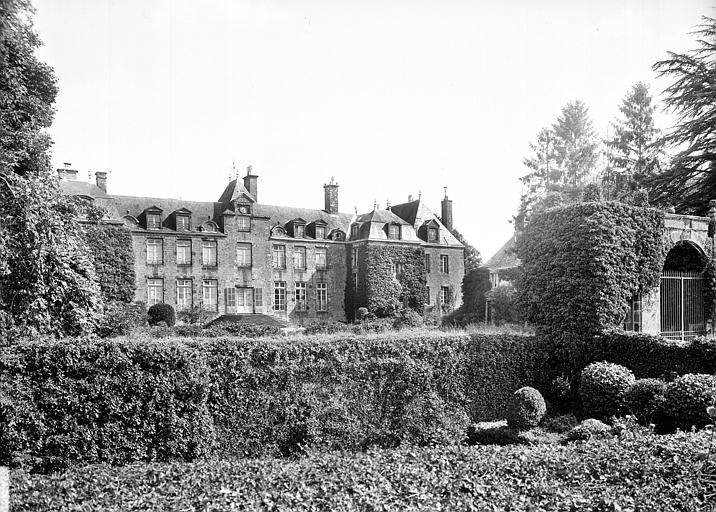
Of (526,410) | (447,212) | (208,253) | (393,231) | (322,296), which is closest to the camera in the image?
(526,410)

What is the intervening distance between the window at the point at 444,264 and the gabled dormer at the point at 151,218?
17.5 meters

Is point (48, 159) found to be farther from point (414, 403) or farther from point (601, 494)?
point (601, 494)

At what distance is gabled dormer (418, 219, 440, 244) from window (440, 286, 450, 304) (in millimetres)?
3052

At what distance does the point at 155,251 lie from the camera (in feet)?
103

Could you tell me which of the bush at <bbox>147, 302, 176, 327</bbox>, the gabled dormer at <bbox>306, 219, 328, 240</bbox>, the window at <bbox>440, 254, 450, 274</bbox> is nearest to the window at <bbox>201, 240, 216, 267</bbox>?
the bush at <bbox>147, 302, 176, 327</bbox>

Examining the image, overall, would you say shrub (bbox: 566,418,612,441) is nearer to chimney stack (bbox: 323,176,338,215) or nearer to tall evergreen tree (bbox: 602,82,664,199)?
tall evergreen tree (bbox: 602,82,664,199)

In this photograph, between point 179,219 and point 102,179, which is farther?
point 179,219

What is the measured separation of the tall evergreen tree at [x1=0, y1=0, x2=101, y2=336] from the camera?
→ 10406 mm

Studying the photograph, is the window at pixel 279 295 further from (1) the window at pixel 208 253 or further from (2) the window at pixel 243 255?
(1) the window at pixel 208 253

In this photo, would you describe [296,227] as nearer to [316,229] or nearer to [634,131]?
[316,229]

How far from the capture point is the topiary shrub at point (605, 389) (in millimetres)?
10945

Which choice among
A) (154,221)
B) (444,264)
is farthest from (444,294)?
(154,221)

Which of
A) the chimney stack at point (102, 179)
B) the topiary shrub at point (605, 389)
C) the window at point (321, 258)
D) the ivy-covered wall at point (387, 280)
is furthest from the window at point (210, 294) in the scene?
the topiary shrub at point (605, 389)

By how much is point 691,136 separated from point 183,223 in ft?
78.0
